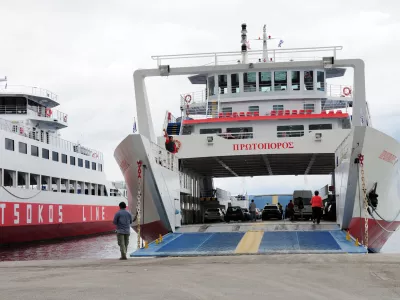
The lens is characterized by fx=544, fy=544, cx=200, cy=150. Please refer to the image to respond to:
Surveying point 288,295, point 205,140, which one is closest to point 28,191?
point 205,140

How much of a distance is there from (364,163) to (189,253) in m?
5.46

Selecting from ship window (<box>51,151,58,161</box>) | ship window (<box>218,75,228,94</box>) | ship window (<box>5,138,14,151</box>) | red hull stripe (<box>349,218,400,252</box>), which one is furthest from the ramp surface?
ship window (<box>51,151,58,161</box>)

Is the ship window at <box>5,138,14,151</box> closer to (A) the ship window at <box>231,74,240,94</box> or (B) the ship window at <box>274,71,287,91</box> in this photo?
(A) the ship window at <box>231,74,240,94</box>

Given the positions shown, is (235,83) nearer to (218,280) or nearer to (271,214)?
(271,214)

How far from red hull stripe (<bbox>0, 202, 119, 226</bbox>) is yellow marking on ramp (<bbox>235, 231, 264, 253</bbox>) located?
1628cm

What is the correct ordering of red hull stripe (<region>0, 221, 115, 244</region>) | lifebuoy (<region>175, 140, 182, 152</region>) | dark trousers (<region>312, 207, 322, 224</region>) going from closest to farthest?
dark trousers (<region>312, 207, 322, 224</region>)
lifebuoy (<region>175, 140, 182, 152</region>)
red hull stripe (<region>0, 221, 115, 244</region>)

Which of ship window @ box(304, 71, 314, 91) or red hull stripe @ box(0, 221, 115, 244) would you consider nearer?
ship window @ box(304, 71, 314, 91)

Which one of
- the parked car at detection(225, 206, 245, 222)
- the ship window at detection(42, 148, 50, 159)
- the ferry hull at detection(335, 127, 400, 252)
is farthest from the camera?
the ship window at detection(42, 148, 50, 159)

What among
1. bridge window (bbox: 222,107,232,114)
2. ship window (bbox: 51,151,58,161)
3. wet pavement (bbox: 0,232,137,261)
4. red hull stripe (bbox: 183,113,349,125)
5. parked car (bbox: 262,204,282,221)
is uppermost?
bridge window (bbox: 222,107,232,114)

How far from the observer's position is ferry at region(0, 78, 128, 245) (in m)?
29.8

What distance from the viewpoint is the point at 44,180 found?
35469 mm

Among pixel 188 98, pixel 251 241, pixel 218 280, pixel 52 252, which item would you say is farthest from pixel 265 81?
pixel 218 280

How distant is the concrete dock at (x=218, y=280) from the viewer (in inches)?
268

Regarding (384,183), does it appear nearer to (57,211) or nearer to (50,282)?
(50,282)
